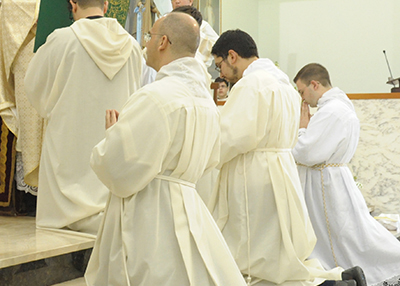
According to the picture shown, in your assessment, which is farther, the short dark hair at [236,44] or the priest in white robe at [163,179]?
the short dark hair at [236,44]

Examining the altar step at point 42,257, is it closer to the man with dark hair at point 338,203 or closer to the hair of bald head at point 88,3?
the hair of bald head at point 88,3

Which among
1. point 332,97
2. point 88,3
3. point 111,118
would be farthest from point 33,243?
point 332,97

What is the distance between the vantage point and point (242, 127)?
166 inches

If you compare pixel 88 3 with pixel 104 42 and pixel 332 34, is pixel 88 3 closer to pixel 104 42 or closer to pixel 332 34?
pixel 104 42

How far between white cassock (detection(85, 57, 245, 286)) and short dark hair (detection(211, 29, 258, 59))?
157 centimetres

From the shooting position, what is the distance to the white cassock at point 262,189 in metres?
4.22

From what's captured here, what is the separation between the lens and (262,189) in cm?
435

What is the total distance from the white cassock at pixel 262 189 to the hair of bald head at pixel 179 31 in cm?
134

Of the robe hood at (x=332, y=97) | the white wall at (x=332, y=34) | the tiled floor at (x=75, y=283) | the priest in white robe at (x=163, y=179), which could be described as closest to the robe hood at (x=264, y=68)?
the priest in white robe at (x=163, y=179)

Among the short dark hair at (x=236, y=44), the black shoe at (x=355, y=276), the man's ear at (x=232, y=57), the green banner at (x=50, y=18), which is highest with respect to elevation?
the green banner at (x=50, y=18)

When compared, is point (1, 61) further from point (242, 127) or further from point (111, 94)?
point (242, 127)

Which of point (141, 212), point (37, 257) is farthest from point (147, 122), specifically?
point (37, 257)

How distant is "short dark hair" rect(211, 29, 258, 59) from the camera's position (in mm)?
4453

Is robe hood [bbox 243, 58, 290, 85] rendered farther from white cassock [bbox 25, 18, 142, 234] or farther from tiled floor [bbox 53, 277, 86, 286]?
tiled floor [bbox 53, 277, 86, 286]
